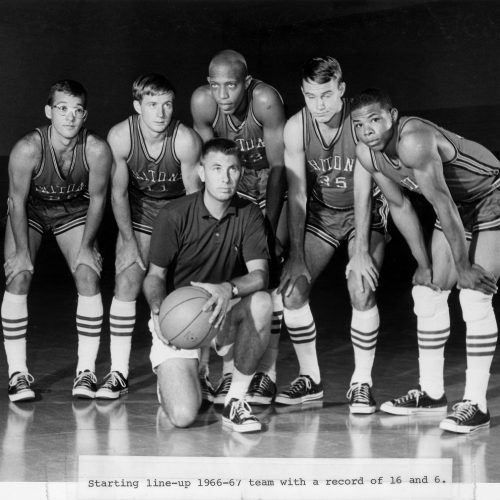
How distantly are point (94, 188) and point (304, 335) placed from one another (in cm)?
130

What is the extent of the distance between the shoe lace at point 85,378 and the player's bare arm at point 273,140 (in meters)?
1.19

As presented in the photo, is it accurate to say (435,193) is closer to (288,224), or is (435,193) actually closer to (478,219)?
(478,219)

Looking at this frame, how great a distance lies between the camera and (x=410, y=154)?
4711mm

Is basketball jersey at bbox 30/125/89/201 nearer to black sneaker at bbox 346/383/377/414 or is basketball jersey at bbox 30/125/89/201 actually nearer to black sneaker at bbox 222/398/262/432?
black sneaker at bbox 222/398/262/432

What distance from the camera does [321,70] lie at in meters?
5.11

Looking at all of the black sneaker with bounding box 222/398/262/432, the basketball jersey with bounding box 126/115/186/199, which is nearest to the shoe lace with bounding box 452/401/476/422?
the black sneaker with bounding box 222/398/262/432

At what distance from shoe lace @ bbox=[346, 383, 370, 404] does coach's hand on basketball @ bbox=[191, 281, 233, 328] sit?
0.85 meters

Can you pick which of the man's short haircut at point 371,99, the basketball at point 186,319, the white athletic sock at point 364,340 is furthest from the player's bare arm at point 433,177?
the basketball at point 186,319

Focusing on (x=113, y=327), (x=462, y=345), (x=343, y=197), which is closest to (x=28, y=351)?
(x=113, y=327)

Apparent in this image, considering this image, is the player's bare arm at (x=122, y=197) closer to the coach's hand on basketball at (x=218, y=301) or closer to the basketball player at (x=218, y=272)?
the basketball player at (x=218, y=272)

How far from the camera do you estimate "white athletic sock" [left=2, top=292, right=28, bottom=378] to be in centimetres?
551

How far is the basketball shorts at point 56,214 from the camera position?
5.58 m

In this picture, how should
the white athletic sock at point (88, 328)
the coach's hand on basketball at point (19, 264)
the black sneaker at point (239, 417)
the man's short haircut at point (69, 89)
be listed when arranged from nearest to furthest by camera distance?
the black sneaker at point (239, 417) → the man's short haircut at point (69, 89) → the coach's hand on basketball at point (19, 264) → the white athletic sock at point (88, 328)

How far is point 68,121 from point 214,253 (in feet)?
3.28
